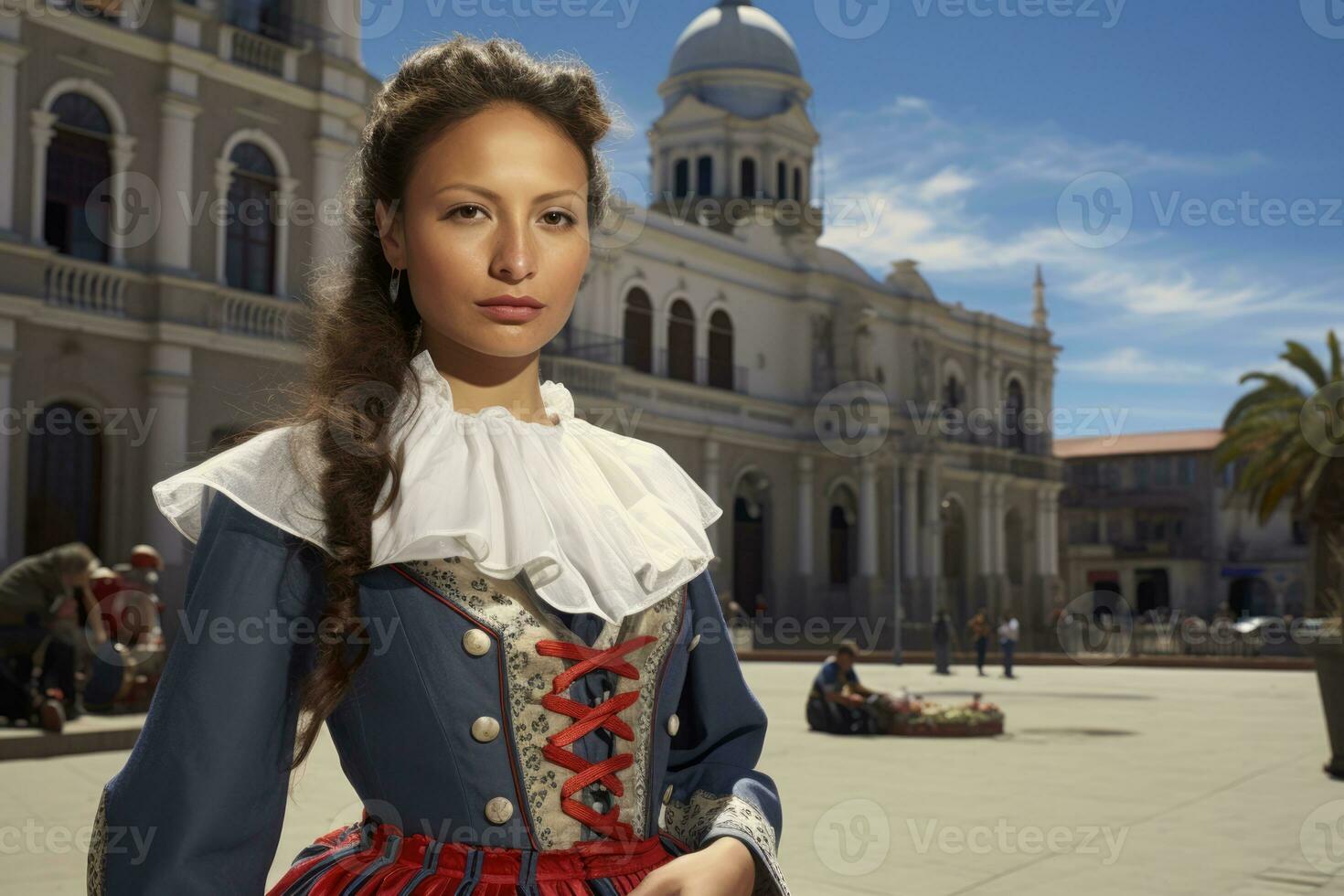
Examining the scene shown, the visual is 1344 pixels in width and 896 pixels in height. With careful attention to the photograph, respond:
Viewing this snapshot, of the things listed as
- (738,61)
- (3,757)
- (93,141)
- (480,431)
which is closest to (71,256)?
(93,141)

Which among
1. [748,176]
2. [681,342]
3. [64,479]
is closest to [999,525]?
[748,176]

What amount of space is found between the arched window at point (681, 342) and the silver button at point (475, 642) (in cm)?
3047

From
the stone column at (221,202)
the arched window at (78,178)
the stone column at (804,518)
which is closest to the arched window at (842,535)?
the stone column at (804,518)

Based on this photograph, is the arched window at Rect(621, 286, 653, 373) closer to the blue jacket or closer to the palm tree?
the palm tree

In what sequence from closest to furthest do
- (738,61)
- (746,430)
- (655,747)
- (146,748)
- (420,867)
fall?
1. (146,748)
2. (420,867)
3. (655,747)
4. (746,430)
5. (738,61)

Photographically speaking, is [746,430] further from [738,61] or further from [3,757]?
[3,757]

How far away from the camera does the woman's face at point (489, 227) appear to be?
5.95 ft

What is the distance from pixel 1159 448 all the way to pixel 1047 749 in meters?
52.2

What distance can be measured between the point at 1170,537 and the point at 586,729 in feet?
203

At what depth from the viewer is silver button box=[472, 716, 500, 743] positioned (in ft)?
5.47

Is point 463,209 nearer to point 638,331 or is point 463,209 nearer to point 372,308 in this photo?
point 372,308

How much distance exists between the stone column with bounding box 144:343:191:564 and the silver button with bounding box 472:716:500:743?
16307mm

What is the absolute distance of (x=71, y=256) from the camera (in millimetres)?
17000

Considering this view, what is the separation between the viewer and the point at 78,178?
17062 mm
